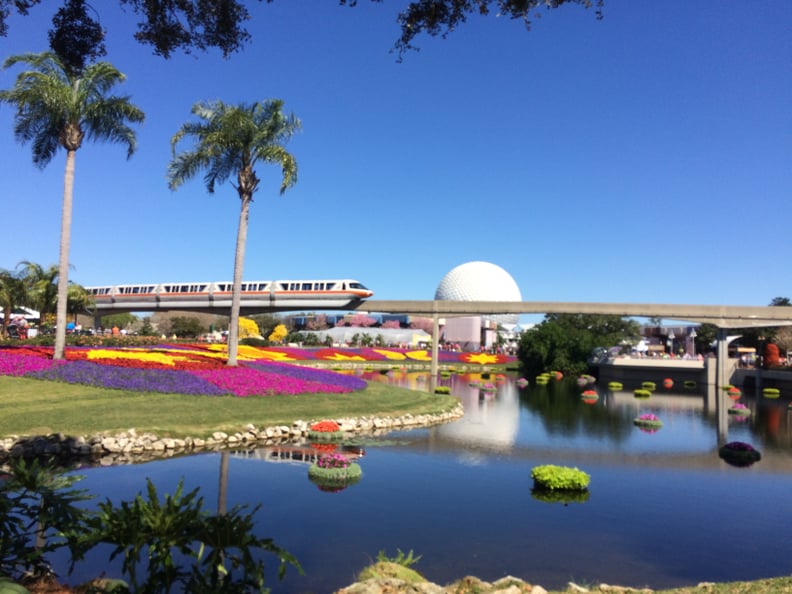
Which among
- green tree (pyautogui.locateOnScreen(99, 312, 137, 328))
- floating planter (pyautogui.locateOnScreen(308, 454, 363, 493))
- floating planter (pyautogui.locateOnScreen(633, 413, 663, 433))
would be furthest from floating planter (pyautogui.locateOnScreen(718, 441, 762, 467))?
green tree (pyautogui.locateOnScreen(99, 312, 137, 328))

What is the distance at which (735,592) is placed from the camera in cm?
770

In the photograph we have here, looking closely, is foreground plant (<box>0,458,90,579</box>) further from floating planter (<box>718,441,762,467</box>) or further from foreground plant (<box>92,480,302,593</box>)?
floating planter (<box>718,441,762,467</box>)

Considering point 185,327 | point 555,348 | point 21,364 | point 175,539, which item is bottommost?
point 175,539

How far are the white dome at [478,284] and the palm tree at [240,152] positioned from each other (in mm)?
93609

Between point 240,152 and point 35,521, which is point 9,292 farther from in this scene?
point 35,521

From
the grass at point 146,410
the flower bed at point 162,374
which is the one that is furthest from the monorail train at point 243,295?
the grass at point 146,410

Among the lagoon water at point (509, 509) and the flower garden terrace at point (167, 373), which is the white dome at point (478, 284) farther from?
the lagoon water at point (509, 509)

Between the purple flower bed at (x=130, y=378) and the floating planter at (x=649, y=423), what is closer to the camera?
the purple flower bed at (x=130, y=378)

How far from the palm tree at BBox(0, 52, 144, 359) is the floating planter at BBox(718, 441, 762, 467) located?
2819 centimetres

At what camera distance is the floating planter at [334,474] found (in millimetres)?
15280

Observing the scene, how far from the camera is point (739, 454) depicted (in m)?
22.1

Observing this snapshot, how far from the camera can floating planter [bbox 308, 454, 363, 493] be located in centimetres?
1528

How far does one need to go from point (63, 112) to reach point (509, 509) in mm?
24492

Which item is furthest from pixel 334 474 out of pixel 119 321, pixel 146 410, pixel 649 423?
pixel 119 321
